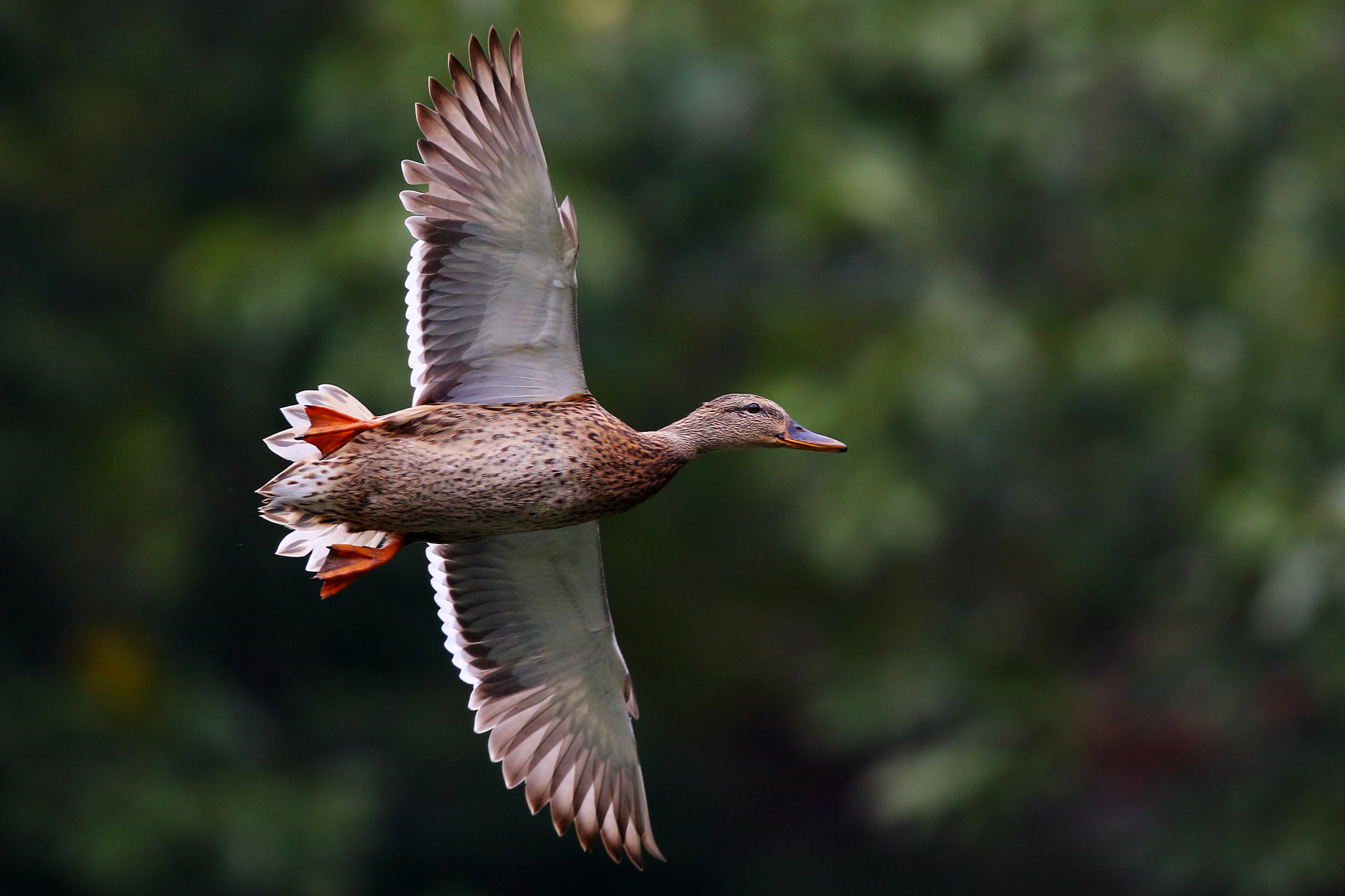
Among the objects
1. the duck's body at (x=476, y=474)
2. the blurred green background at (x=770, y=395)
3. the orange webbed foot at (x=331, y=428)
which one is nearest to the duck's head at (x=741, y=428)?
the duck's body at (x=476, y=474)

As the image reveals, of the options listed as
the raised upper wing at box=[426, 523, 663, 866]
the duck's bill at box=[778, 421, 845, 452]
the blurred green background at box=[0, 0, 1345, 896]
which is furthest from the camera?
the blurred green background at box=[0, 0, 1345, 896]

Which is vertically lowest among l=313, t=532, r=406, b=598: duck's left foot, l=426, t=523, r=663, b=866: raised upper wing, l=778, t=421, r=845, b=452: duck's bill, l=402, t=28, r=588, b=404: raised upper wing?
l=426, t=523, r=663, b=866: raised upper wing

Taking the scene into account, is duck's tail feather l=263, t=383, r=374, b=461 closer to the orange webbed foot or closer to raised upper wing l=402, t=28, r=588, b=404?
the orange webbed foot

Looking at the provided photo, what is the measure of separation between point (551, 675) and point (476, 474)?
3.53 ft

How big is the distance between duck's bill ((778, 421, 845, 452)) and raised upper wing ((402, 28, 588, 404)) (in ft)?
1.86

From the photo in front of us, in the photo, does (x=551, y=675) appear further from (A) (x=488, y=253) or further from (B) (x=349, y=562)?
(A) (x=488, y=253)

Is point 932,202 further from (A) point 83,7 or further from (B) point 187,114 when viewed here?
(A) point 83,7

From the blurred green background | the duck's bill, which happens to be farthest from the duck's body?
the blurred green background

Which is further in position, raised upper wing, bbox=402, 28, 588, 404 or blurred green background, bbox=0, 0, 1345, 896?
blurred green background, bbox=0, 0, 1345, 896

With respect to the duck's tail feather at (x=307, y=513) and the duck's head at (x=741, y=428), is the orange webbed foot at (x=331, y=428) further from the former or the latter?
the duck's head at (x=741, y=428)

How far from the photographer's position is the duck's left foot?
13.7 feet

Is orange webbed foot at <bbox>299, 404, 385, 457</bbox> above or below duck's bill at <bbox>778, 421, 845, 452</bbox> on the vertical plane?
above

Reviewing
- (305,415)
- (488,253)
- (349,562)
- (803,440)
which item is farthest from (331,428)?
(803,440)

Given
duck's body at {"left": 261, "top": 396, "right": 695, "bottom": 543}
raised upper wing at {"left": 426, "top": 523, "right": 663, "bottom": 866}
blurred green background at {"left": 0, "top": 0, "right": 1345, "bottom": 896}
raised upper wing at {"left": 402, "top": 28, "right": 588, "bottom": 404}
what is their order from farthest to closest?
blurred green background at {"left": 0, "top": 0, "right": 1345, "bottom": 896} < raised upper wing at {"left": 426, "top": 523, "right": 663, "bottom": 866} < raised upper wing at {"left": 402, "top": 28, "right": 588, "bottom": 404} < duck's body at {"left": 261, "top": 396, "right": 695, "bottom": 543}
